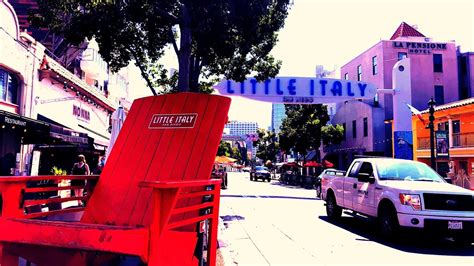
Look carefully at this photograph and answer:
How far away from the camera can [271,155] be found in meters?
74.2

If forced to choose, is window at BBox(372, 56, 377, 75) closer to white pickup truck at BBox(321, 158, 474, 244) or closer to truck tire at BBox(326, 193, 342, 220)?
truck tire at BBox(326, 193, 342, 220)

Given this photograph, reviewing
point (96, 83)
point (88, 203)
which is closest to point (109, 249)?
point (88, 203)

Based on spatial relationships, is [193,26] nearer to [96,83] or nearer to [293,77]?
[293,77]

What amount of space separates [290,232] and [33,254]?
651 centimetres

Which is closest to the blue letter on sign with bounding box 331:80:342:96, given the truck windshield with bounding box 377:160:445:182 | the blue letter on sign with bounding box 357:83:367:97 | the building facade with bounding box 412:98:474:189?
the blue letter on sign with bounding box 357:83:367:97

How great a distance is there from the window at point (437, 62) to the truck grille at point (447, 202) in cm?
3113

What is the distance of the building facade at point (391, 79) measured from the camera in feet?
112

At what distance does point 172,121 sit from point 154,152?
0.50 metres

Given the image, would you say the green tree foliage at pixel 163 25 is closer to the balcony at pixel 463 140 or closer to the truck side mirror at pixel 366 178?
the truck side mirror at pixel 366 178

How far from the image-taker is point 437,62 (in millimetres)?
35469

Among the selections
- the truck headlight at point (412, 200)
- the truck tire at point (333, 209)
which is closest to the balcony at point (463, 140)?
the truck tire at point (333, 209)

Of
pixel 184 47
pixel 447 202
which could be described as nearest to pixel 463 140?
pixel 447 202

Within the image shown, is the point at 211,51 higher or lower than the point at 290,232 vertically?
higher

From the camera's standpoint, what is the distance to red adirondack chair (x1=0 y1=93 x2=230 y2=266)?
319cm
